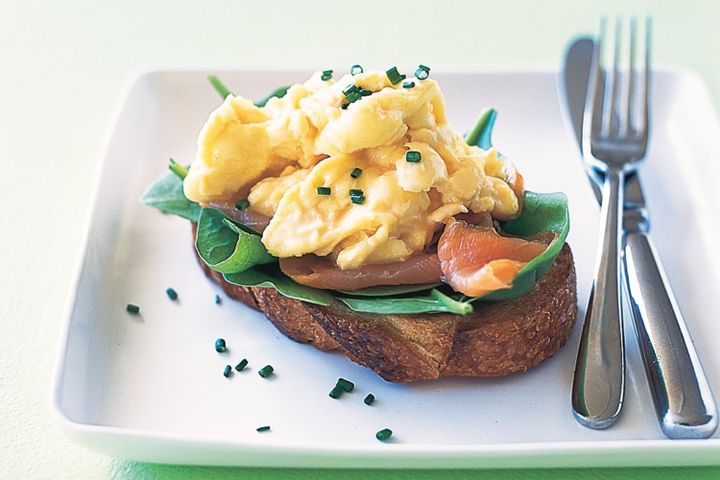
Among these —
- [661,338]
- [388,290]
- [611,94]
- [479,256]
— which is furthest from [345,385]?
[611,94]

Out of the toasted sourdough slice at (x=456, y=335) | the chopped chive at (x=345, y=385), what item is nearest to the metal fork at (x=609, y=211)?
the toasted sourdough slice at (x=456, y=335)

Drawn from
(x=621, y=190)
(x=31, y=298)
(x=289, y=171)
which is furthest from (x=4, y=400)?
(x=621, y=190)

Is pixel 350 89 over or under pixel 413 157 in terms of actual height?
over

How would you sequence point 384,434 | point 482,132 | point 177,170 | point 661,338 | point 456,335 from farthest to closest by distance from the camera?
point 482,132, point 177,170, point 661,338, point 456,335, point 384,434

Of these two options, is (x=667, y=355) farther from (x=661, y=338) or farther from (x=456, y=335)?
(x=456, y=335)

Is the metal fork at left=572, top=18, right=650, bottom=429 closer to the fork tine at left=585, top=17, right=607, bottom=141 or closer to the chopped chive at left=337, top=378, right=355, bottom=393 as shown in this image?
the fork tine at left=585, top=17, right=607, bottom=141

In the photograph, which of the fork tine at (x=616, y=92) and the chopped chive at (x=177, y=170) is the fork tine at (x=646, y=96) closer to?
the fork tine at (x=616, y=92)

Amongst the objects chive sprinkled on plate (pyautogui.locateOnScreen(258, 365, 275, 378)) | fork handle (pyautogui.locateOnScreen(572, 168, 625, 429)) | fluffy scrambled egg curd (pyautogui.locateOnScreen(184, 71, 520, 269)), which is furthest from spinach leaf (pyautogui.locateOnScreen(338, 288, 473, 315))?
fork handle (pyautogui.locateOnScreen(572, 168, 625, 429))

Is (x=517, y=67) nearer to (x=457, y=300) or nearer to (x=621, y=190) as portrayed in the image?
(x=621, y=190)
